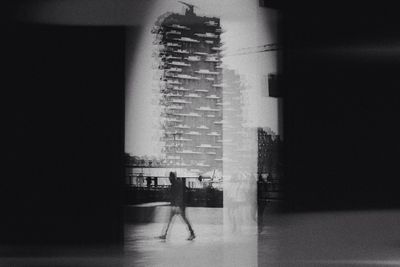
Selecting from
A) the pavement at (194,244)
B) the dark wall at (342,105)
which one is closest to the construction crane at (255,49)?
the dark wall at (342,105)

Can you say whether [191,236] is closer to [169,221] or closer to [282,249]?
[169,221]

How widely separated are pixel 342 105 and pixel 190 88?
6.57 ft

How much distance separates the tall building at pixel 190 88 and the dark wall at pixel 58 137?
4.12 feet

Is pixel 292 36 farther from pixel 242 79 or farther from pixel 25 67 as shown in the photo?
pixel 25 67

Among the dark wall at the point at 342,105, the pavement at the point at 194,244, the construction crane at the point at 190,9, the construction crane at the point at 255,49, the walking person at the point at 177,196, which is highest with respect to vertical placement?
the construction crane at the point at 190,9

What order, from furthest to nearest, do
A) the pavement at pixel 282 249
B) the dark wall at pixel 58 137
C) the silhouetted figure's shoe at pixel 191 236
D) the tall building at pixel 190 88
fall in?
the tall building at pixel 190 88 → the silhouetted figure's shoe at pixel 191 236 → the dark wall at pixel 58 137 → the pavement at pixel 282 249

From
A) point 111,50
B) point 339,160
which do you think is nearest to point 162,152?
point 111,50

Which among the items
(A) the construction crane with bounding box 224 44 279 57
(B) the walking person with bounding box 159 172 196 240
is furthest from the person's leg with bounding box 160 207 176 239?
(A) the construction crane with bounding box 224 44 279 57

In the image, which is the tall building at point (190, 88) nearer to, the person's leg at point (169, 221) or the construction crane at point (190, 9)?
the construction crane at point (190, 9)

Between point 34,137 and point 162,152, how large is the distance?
153cm

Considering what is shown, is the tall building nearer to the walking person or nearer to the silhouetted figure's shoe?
the walking person

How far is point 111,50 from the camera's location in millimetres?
4293

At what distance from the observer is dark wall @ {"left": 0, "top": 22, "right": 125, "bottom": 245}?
4.04 metres

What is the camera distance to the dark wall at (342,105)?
4.07m
